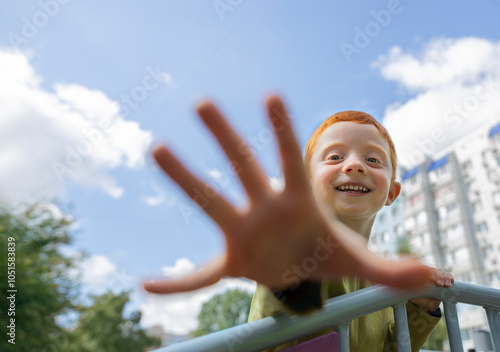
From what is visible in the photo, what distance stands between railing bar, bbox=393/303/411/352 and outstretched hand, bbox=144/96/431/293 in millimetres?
257

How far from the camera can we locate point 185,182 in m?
0.54

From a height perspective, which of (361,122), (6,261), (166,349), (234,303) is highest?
(234,303)

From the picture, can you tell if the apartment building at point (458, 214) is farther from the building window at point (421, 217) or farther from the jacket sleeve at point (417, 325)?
the jacket sleeve at point (417, 325)

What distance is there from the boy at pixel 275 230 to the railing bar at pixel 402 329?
26cm

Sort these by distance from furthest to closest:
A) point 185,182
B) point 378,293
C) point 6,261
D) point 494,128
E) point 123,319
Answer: point 494,128 < point 123,319 < point 6,261 < point 378,293 < point 185,182

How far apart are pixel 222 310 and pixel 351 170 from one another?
2419 centimetres

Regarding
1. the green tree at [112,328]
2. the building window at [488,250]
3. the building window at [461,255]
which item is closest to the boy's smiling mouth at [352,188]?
the green tree at [112,328]

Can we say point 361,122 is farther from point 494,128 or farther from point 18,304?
point 494,128

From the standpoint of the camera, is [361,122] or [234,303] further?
[234,303]

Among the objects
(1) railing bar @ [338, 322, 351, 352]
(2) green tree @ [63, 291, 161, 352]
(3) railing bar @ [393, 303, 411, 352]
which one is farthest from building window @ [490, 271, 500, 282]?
(1) railing bar @ [338, 322, 351, 352]

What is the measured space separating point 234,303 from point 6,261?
51.7 ft

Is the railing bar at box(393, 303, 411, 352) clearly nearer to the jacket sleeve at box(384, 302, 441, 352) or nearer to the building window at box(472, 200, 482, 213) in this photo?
the jacket sleeve at box(384, 302, 441, 352)

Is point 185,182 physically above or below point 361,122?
below

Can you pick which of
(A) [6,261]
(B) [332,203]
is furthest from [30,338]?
(B) [332,203]
